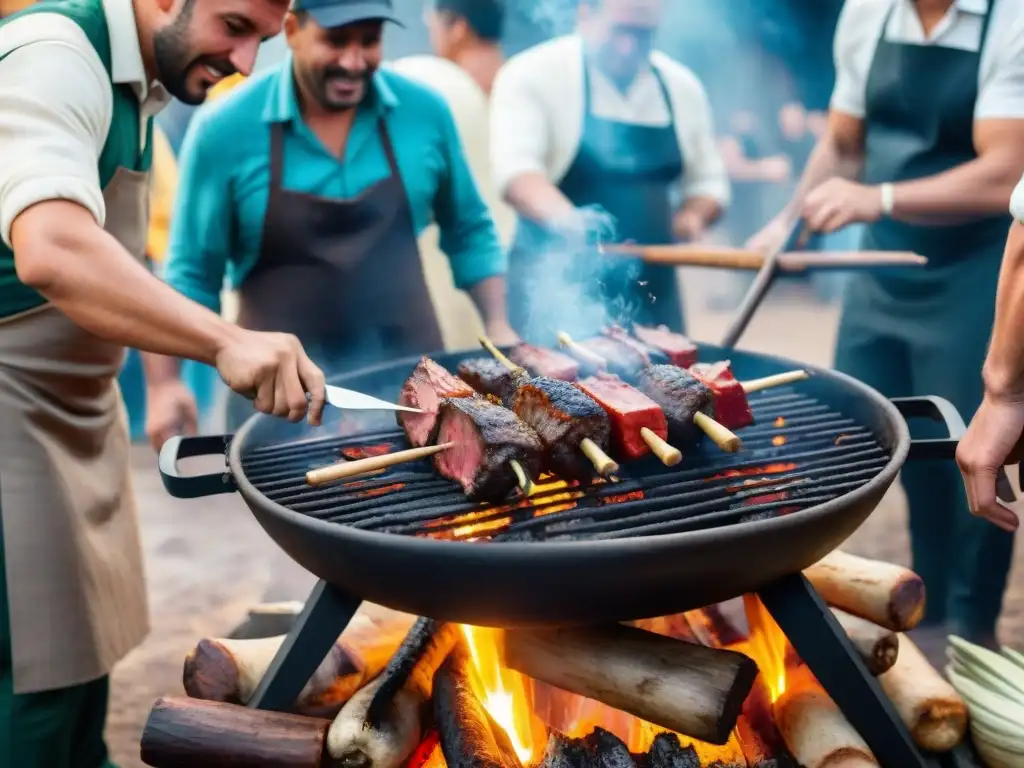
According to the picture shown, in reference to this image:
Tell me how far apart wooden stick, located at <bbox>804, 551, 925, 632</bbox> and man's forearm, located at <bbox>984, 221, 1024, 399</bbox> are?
0.67 metres

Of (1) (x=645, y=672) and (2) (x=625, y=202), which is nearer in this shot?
(1) (x=645, y=672)

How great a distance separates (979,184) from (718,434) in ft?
7.07

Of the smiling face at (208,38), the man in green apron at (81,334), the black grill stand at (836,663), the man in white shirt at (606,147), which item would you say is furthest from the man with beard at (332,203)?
the black grill stand at (836,663)

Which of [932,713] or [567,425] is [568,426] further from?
[932,713]

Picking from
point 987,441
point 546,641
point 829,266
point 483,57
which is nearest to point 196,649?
point 546,641

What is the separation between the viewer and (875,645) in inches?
99.7

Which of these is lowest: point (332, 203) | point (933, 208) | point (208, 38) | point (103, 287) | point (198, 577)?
point (198, 577)

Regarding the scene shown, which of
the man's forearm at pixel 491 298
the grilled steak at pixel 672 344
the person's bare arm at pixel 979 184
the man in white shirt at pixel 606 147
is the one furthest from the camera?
the man in white shirt at pixel 606 147

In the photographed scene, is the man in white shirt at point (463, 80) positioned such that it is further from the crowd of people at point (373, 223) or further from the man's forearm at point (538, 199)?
the man's forearm at point (538, 199)

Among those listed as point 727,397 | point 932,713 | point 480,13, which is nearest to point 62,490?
point 727,397

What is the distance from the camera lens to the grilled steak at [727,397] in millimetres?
2402

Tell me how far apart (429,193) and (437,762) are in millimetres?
2525

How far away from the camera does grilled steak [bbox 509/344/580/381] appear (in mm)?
2598

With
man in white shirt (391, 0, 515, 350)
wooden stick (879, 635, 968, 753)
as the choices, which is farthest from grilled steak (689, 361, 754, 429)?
man in white shirt (391, 0, 515, 350)
